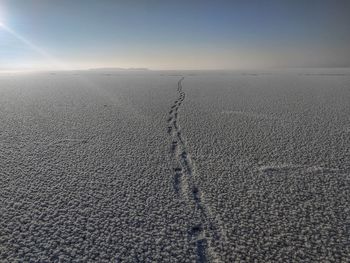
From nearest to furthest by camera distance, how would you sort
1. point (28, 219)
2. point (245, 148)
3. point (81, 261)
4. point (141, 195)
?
point (81, 261)
point (28, 219)
point (141, 195)
point (245, 148)

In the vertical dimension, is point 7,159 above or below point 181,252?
above

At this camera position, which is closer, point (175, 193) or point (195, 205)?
point (195, 205)

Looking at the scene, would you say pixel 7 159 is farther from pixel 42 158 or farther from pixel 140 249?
pixel 140 249

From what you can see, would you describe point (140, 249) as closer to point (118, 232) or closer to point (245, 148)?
point (118, 232)

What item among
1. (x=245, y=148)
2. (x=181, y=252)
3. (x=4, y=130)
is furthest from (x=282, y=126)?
(x=4, y=130)

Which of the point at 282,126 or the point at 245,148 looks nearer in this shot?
the point at 245,148

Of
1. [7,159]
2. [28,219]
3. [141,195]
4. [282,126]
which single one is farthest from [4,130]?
[282,126]

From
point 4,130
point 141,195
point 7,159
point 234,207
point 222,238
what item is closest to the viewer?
point 222,238
